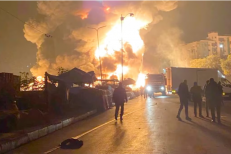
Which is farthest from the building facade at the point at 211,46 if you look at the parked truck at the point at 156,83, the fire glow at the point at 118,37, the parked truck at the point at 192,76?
the parked truck at the point at 192,76

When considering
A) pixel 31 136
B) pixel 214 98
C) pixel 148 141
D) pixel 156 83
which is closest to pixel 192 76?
pixel 156 83

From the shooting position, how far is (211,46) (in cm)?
9194

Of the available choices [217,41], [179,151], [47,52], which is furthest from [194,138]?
[217,41]

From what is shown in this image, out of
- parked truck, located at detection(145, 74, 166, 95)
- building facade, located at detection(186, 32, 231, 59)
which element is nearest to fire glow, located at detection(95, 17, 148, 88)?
parked truck, located at detection(145, 74, 166, 95)

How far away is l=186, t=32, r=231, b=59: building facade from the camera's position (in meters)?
89.6

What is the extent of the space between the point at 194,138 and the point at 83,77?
13.8 metres

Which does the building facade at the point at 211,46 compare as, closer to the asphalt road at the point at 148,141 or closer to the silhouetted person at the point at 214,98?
the silhouetted person at the point at 214,98

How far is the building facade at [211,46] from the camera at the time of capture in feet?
294

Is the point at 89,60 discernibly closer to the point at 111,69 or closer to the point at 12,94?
the point at 111,69

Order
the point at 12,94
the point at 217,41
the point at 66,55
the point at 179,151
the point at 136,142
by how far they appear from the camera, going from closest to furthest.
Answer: the point at 179,151
the point at 136,142
the point at 12,94
the point at 66,55
the point at 217,41

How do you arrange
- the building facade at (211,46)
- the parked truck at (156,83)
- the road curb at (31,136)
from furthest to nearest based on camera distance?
the building facade at (211,46) → the parked truck at (156,83) → the road curb at (31,136)

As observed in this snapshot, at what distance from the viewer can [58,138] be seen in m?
8.64

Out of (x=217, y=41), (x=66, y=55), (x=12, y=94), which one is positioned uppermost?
(x=217, y=41)

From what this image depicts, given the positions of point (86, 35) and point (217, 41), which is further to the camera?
point (217, 41)
